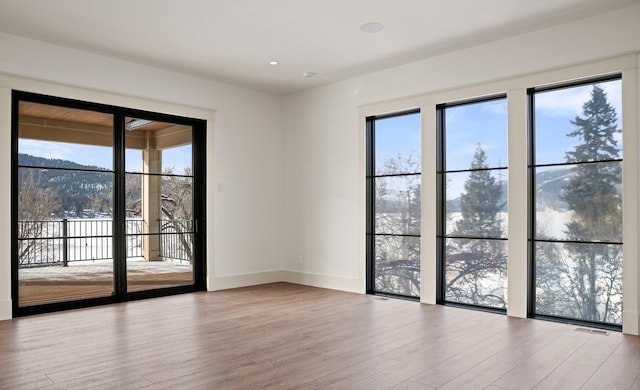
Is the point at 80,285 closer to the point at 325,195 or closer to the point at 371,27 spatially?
the point at 325,195

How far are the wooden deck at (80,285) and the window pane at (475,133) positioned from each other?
4.04 m

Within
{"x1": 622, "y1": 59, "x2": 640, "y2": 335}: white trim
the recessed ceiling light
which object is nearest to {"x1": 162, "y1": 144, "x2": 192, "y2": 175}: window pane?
the recessed ceiling light

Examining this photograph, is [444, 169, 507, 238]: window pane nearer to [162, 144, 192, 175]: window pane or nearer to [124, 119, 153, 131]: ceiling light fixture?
[162, 144, 192, 175]: window pane

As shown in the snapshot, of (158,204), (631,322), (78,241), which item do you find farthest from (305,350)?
(158,204)

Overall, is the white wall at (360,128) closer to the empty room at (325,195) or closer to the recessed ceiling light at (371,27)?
the empty room at (325,195)

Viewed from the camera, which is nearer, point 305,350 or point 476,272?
point 305,350

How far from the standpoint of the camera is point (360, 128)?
663 cm

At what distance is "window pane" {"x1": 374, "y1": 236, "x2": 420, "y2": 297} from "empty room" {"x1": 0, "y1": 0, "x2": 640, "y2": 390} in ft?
0.10

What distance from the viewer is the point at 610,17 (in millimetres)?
4520

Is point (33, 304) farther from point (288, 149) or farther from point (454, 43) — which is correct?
point (454, 43)

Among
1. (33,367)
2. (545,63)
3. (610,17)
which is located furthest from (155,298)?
(610,17)

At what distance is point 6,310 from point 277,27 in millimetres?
4108

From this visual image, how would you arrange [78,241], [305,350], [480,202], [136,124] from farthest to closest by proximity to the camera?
1. [136,124]
2. [78,241]
3. [480,202]
4. [305,350]

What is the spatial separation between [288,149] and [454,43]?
10.6 feet
